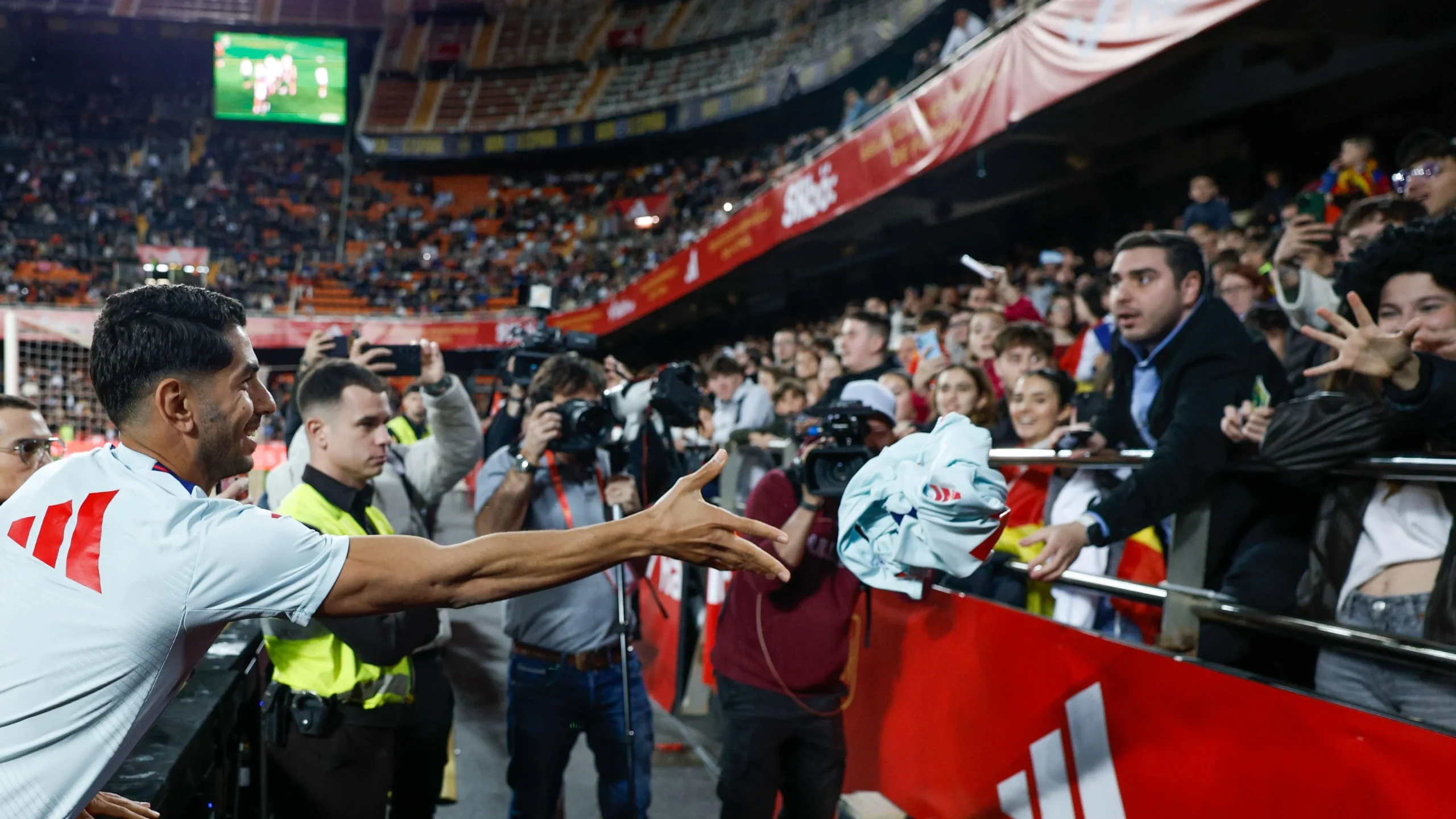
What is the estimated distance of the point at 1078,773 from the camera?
266 cm

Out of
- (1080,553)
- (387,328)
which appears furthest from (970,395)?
(387,328)

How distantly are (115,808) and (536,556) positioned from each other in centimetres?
98

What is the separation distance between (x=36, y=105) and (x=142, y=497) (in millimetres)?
43185

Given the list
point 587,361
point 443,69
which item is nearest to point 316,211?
point 443,69

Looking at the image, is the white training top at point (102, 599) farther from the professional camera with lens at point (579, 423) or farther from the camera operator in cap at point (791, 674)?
the camera operator in cap at point (791, 674)

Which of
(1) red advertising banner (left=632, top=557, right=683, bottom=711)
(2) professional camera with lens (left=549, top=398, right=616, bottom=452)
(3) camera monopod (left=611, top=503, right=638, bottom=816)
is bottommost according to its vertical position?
(1) red advertising banner (left=632, top=557, right=683, bottom=711)

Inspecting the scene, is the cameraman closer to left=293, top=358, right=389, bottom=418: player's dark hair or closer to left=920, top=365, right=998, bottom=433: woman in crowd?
left=293, top=358, right=389, bottom=418: player's dark hair

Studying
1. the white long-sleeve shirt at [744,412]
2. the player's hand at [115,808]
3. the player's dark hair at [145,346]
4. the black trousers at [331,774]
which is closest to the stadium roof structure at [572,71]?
the white long-sleeve shirt at [744,412]

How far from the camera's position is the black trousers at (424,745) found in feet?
11.0

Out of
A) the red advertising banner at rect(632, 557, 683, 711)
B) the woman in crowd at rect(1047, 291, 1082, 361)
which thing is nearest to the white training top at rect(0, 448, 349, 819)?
the red advertising banner at rect(632, 557, 683, 711)

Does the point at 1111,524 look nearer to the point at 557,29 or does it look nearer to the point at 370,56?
the point at 557,29

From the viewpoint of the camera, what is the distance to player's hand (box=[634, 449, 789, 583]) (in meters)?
1.67

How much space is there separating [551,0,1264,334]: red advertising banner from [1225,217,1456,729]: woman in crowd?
4081 mm

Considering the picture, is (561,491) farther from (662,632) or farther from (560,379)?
(662,632)
